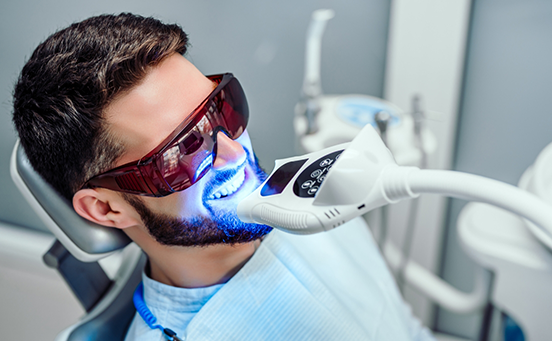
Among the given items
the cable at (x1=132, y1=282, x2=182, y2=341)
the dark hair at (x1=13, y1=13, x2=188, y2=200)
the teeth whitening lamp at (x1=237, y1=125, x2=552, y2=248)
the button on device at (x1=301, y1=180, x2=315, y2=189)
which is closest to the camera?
→ the teeth whitening lamp at (x1=237, y1=125, x2=552, y2=248)

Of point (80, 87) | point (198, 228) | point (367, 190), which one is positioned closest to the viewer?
point (367, 190)

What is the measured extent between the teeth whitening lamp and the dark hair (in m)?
0.32

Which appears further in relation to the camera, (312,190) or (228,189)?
(228,189)

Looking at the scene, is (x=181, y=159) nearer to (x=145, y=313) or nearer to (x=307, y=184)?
(x=307, y=184)

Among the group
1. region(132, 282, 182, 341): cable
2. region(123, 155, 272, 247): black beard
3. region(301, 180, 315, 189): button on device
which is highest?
region(301, 180, 315, 189): button on device

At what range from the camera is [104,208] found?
Answer: 0.80 m

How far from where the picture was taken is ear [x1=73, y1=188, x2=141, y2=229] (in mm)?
778

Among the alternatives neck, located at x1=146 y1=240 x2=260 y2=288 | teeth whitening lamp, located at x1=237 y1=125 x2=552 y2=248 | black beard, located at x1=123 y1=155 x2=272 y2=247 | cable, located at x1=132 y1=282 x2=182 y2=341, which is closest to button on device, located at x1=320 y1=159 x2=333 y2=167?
teeth whitening lamp, located at x1=237 y1=125 x2=552 y2=248

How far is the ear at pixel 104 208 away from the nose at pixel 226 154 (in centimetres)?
18

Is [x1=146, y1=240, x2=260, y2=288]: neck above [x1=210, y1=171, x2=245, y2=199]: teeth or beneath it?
beneath

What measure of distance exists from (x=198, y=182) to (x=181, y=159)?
0.07 m

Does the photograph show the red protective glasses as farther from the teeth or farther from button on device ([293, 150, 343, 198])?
button on device ([293, 150, 343, 198])

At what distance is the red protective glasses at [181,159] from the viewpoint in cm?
70

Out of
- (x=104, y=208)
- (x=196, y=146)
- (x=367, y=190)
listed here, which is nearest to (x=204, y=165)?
(x=196, y=146)
